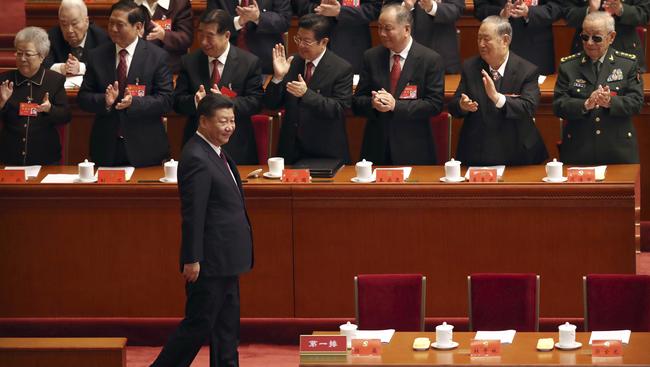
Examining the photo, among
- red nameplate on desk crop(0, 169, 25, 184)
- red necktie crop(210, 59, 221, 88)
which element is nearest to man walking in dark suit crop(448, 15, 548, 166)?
red necktie crop(210, 59, 221, 88)

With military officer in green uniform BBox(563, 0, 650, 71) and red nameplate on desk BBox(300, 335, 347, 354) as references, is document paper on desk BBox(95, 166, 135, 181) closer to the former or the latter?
red nameplate on desk BBox(300, 335, 347, 354)

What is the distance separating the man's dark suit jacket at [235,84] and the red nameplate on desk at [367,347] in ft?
8.21

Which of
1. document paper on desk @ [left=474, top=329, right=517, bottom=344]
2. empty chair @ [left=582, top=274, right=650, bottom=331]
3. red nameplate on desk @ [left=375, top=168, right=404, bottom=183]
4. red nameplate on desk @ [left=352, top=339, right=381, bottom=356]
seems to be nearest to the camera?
red nameplate on desk @ [left=352, top=339, right=381, bottom=356]

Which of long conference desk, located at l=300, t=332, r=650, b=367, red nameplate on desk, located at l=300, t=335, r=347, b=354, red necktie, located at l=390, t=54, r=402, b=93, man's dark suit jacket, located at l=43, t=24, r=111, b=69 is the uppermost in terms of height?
man's dark suit jacket, located at l=43, t=24, r=111, b=69

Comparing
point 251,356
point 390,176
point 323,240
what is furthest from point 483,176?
point 251,356

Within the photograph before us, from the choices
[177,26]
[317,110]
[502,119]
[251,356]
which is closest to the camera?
[251,356]

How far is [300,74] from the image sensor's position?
7457mm

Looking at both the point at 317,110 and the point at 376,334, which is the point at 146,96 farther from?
the point at 376,334

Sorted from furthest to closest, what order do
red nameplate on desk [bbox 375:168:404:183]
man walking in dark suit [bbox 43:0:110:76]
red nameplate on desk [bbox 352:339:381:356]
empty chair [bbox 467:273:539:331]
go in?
man walking in dark suit [bbox 43:0:110:76] → red nameplate on desk [bbox 375:168:404:183] → empty chair [bbox 467:273:539:331] → red nameplate on desk [bbox 352:339:381:356]

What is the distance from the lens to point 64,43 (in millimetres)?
8305

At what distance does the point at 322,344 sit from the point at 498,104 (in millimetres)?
2407

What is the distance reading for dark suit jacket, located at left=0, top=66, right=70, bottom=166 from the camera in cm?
762

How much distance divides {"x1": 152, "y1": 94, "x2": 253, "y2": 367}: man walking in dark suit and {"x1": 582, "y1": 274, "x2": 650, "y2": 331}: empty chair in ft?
4.75

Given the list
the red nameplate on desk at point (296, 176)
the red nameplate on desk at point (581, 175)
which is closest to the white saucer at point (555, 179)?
the red nameplate on desk at point (581, 175)
